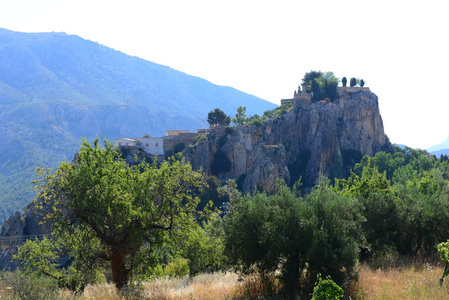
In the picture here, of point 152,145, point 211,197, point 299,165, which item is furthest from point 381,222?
point 152,145

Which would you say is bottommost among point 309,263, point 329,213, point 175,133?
point 309,263

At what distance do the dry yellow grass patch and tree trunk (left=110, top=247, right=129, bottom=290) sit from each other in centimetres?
847

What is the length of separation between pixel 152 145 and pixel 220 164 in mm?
15009

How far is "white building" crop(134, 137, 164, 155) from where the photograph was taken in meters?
94.1

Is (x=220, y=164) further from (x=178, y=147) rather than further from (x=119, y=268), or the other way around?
(x=119, y=268)

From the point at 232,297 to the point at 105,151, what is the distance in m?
7.44

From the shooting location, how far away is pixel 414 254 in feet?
70.7

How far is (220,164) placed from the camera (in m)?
91.7

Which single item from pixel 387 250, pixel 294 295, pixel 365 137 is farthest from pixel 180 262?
pixel 365 137

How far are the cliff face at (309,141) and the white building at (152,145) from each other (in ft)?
25.7

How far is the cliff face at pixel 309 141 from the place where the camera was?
91188 mm

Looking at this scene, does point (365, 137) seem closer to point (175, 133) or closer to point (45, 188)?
point (175, 133)

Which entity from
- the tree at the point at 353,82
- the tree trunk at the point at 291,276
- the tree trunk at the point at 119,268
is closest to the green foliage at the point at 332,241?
the tree trunk at the point at 291,276

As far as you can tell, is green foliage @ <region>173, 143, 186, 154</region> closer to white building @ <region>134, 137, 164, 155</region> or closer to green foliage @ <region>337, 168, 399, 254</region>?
white building @ <region>134, 137, 164, 155</region>
